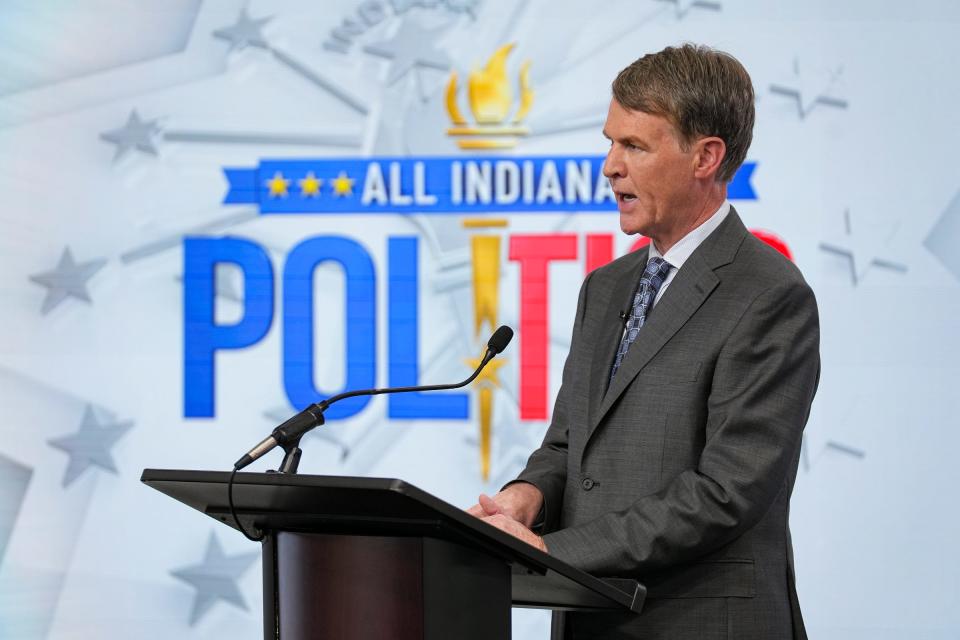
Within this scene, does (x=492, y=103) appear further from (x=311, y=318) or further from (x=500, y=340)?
(x=500, y=340)

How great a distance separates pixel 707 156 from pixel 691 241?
0.15 meters

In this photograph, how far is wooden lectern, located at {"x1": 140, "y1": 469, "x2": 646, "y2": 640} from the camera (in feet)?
4.23

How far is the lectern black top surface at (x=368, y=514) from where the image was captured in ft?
3.96

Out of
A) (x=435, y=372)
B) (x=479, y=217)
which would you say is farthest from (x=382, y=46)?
(x=435, y=372)

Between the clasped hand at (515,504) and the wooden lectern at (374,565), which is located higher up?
the clasped hand at (515,504)

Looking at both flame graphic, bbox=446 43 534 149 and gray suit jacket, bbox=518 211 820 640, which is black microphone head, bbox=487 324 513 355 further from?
flame graphic, bbox=446 43 534 149

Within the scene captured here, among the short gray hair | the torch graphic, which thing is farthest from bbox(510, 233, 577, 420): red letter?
the short gray hair

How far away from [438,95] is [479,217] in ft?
1.48

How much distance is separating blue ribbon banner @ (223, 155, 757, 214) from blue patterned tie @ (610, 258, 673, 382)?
1.67 m

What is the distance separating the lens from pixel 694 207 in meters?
1.79

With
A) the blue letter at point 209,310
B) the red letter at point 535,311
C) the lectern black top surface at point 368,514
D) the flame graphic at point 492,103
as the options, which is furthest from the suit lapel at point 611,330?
the blue letter at point 209,310

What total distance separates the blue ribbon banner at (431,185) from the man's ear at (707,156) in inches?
67.9

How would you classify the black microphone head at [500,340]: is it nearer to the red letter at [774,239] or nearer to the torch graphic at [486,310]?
the torch graphic at [486,310]

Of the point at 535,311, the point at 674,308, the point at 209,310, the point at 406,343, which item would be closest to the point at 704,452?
the point at 674,308
